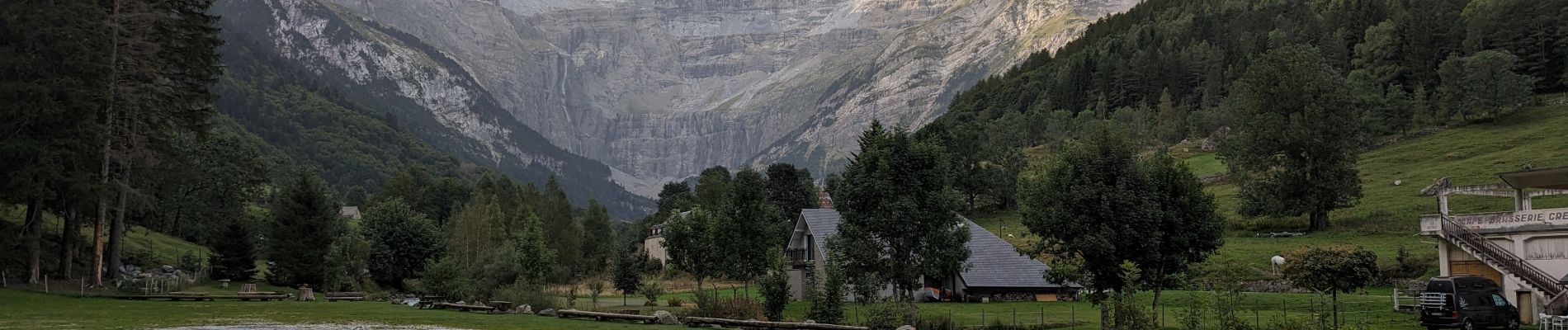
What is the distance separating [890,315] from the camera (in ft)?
106

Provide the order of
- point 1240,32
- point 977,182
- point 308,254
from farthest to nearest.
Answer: point 1240,32
point 977,182
point 308,254

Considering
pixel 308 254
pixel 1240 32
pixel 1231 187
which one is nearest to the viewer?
pixel 308 254

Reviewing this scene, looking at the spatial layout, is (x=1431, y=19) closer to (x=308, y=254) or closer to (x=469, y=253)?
(x=469, y=253)

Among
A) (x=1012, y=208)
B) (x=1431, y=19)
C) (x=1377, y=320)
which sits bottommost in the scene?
(x=1377, y=320)

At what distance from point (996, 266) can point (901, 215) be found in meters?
19.2

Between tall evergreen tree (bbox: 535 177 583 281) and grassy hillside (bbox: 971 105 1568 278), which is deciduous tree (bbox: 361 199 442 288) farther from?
grassy hillside (bbox: 971 105 1568 278)

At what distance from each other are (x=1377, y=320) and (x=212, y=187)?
8974 centimetres

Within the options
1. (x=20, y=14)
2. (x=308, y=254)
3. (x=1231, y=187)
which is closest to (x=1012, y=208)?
(x=1231, y=187)

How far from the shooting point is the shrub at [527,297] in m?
42.4

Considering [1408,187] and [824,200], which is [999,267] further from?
[824,200]

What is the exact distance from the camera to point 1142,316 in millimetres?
24109

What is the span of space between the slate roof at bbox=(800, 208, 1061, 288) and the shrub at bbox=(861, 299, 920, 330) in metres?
15.0

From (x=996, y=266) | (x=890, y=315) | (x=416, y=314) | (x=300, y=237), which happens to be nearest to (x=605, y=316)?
(x=416, y=314)

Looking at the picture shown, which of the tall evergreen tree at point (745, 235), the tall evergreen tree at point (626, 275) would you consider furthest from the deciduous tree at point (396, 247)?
the tall evergreen tree at point (745, 235)
